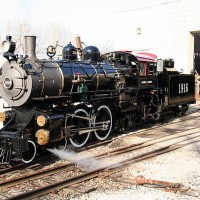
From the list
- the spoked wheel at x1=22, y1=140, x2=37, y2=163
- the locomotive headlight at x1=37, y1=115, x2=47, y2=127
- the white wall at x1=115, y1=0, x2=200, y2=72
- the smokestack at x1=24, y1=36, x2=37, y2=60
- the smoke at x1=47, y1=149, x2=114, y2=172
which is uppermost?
the white wall at x1=115, y1=0, x2=200, y2=72

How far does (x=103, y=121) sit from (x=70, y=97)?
5.98 feet

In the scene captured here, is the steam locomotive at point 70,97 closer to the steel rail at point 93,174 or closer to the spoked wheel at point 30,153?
the spoked wheel at point 30,153

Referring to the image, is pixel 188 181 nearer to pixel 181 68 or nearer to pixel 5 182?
pixel 5 182

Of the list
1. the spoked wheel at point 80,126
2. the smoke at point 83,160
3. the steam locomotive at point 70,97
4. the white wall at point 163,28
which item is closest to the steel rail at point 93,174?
the smoke at point 83,160

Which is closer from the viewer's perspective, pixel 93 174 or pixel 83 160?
pixel 93 174

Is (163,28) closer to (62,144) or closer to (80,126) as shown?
(80,126)

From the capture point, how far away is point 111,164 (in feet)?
25.8

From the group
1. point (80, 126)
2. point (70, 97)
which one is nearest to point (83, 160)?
point (80, 126)

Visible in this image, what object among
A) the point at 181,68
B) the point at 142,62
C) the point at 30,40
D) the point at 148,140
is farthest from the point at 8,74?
the point at 181,68

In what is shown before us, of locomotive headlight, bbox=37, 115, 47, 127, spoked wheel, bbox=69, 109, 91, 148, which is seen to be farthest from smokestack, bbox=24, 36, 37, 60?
spoked wheel, bbox=69, 109, 91, 148

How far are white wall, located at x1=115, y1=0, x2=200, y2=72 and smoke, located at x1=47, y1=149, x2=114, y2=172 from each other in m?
18.3

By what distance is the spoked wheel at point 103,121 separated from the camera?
1031cm

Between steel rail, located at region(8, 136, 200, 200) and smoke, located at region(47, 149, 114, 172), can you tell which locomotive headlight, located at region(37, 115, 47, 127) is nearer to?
smoke, located at region(47, 149, 114, 172)

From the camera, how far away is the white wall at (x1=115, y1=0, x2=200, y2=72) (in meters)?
25.1
